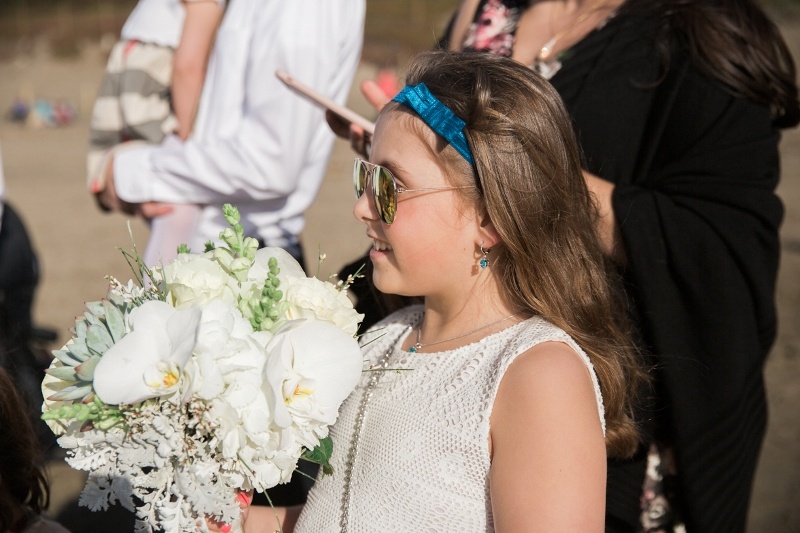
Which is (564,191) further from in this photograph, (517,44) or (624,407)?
(517,44)

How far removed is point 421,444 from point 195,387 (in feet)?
1.86

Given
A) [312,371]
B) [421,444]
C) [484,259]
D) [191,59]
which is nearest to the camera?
[312,371]

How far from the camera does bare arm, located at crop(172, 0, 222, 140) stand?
115 inches

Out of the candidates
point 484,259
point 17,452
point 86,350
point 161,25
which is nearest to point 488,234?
point 484,259

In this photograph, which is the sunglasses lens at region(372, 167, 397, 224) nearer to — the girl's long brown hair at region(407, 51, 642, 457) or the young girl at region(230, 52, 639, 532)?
the young girl at region(230, 52, 639, 532)


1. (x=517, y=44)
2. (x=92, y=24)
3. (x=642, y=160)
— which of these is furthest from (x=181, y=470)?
(x=92, y=24)

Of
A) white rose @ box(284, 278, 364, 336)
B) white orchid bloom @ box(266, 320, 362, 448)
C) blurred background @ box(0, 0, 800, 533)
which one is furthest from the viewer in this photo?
blurred background @ box(0, 0, 800, 533)

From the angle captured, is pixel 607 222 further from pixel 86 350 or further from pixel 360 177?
pixel 86 350

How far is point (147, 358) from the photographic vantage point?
1.48 meters

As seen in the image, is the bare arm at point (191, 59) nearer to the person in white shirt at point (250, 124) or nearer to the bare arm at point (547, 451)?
the person in white shirt at point (250, 124)

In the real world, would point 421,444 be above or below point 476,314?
below

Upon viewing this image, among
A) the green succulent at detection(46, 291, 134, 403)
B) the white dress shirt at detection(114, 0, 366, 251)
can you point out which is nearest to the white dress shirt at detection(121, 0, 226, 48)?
the white dress shirt at detection(114, 0, 366, 251)

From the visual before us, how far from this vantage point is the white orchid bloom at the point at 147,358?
1447 mm

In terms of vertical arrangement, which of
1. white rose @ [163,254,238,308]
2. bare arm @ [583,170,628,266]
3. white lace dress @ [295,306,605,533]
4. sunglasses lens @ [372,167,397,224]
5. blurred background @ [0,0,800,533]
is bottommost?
blurred background @ [0,0,800,533]
